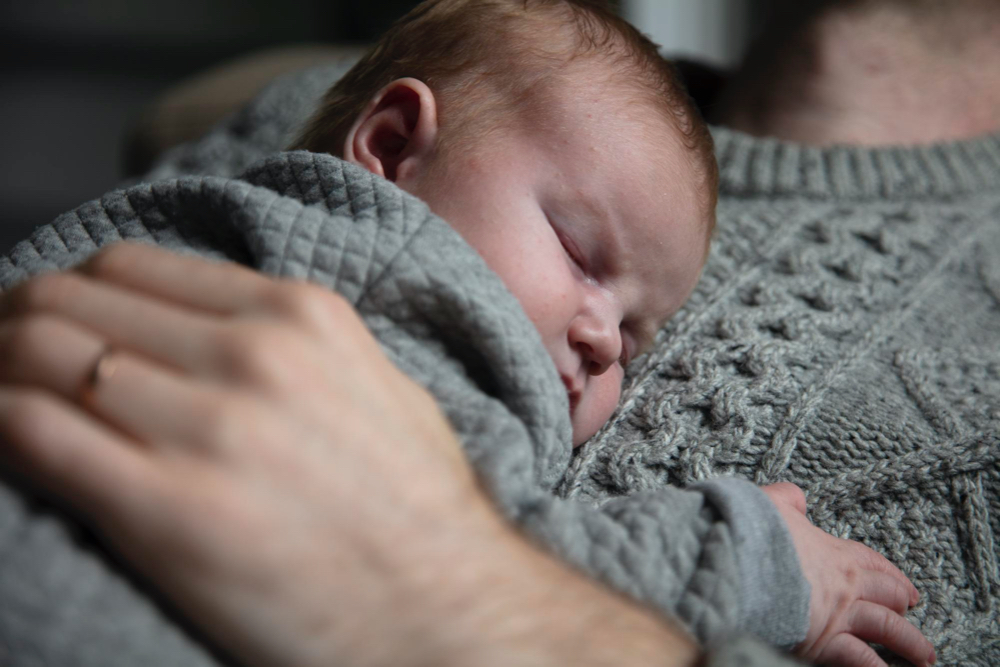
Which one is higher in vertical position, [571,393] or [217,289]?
A: [217,289]

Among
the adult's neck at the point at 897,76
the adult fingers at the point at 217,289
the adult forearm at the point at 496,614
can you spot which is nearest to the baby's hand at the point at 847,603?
the adult forearm at the point at 496,614

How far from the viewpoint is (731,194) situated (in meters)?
1.19

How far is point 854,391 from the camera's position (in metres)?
0.79

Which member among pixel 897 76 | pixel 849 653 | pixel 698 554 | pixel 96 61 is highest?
pixel 897 76

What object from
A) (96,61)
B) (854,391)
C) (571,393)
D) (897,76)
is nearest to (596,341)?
(571,393)

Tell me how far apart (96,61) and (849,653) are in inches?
156

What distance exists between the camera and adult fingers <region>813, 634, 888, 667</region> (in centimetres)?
63

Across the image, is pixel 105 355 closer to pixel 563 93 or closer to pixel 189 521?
pixel 189 521

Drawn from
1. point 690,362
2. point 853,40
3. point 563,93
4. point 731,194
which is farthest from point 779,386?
point 853,40

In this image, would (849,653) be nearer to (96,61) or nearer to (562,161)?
(562,161)

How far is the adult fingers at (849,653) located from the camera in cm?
63

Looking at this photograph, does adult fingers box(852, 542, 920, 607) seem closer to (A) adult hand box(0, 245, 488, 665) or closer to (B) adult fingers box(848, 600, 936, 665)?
(B) adult fingers box(848, 600, 936, 665)

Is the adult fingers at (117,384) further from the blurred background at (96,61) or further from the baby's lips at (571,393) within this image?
the blurred background at (96,61)

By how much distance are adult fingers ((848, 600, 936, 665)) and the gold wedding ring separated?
1.97 feet
